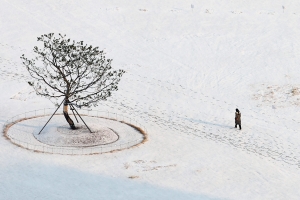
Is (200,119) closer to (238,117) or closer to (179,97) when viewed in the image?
(238,117)

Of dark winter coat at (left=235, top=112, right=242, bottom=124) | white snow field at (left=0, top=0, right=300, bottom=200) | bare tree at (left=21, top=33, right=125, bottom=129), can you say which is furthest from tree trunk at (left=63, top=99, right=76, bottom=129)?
dark winter coat at (left=235, top=112, right=242, bottom=124)

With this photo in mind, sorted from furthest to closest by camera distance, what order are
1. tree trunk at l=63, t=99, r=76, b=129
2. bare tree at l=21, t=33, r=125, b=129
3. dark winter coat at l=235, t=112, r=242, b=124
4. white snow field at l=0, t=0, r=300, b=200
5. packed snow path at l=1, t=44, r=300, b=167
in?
dark winter coat at l=235, t=112, r=242, b=124, packed snow path at l=1, t=44, r=300, b=167, tree trunk at l=63, t=99, r=76, b=129, bare tree at l=21, t=33, r=125, b=129, white snow field at l=0, t=0, r=300, b=200

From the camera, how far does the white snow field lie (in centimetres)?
2666

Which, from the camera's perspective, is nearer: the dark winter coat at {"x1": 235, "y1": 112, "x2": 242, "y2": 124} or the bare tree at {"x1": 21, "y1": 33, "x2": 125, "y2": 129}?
the bare tree at {"x1": 21, "y1": 33, "x2": 125, "y2": 129}

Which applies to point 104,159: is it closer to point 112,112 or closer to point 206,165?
point 206,165

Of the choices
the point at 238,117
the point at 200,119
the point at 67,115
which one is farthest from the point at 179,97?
the point at 67,115

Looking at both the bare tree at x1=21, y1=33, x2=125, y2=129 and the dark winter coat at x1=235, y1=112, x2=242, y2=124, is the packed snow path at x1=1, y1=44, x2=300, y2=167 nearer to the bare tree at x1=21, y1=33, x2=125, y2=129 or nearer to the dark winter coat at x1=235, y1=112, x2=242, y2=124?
the dark winter coat at x1=235, y1=112, x2=242, y2=124

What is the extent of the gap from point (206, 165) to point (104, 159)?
22.4 feet

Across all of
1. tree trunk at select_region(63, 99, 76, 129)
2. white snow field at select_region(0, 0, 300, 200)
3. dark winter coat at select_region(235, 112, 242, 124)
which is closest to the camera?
white snow field at select_region(0, 0, 300, 200)

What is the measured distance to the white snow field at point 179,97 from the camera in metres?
26.7

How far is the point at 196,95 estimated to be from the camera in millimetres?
47875

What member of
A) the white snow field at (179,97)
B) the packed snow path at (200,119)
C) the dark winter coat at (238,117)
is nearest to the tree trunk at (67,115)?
the white snow field at (179,97)

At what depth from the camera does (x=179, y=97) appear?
46.9 metres

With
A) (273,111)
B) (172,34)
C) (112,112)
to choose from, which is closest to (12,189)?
(112,112)
